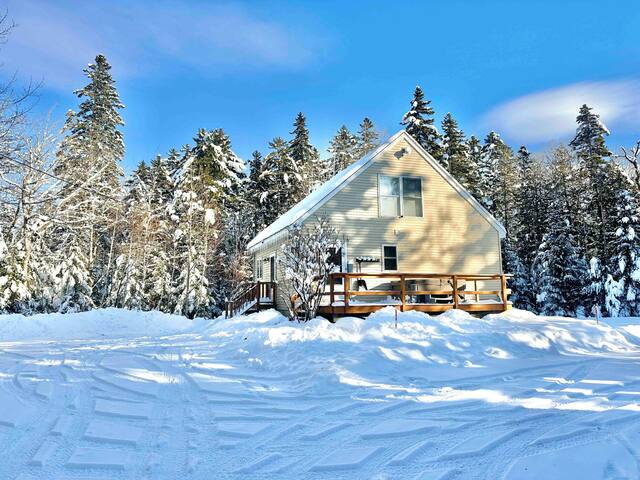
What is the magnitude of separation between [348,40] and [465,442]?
13.1m

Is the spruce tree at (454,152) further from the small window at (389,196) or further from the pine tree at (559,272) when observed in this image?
the small window at (389,196)

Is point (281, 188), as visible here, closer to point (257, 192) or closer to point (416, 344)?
point (257, 192)

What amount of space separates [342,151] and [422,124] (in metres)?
7.64

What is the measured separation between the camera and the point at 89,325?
16.0 meters

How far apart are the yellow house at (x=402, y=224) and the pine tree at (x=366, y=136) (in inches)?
794

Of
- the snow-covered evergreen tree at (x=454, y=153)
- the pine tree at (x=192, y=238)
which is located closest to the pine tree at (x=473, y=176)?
the snow-covered evergreen tree at (x=454, y=153)

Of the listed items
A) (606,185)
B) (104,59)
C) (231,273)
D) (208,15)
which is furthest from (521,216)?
(104,59)

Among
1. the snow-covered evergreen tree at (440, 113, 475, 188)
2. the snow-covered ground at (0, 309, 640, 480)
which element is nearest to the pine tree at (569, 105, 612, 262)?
the snow-covered evergreen tree at (440, 113, 475, 188)

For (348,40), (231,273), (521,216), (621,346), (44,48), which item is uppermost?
(348,40)

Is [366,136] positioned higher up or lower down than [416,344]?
higher up

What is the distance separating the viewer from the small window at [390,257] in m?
15.9

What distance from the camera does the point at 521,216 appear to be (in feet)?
101

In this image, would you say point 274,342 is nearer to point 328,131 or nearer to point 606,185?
point 606,185

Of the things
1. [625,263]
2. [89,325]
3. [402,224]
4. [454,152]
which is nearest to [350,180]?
[402,224]
